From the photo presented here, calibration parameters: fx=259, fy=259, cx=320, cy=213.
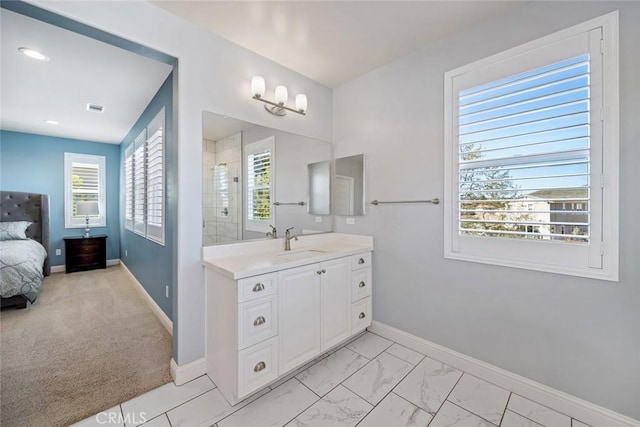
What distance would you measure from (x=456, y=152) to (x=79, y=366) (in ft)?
11.0

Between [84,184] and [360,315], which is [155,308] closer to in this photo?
[360,315]

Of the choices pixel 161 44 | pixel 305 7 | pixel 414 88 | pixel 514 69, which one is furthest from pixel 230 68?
pixel 514 69

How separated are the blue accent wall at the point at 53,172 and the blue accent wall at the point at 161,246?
1.29 metres

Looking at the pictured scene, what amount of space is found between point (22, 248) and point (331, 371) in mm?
4361

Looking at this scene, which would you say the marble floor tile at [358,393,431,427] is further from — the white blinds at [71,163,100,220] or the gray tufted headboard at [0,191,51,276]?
the white blinds at [71,163,100,220]

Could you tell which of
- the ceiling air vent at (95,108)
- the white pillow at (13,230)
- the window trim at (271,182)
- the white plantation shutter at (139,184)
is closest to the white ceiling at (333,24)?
the window trim at (271,182)

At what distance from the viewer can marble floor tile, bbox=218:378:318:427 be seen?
1.48m

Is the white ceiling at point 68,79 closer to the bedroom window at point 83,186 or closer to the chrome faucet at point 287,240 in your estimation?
the bedroom window at point 83,186

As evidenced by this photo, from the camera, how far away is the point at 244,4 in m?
1.69

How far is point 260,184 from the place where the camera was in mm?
2373

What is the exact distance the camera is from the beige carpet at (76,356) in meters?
1.61

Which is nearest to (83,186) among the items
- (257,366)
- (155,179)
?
(155,179)

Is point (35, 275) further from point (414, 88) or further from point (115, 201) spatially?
point (414, 88)

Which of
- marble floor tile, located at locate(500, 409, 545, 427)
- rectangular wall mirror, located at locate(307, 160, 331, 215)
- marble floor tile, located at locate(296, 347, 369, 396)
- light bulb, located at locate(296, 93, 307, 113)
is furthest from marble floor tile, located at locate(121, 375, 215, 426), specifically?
light bulb, located at locate(296, 93, 307, 113)
